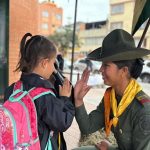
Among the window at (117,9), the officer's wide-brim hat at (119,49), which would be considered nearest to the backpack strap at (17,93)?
the officer's wide-brim hat at (119,49)

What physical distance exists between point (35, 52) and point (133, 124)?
2.51 feet

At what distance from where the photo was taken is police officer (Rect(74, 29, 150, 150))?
1897 millimetres

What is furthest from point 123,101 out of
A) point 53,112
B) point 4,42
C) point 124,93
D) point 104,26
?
point 104,26

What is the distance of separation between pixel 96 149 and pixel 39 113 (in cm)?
72

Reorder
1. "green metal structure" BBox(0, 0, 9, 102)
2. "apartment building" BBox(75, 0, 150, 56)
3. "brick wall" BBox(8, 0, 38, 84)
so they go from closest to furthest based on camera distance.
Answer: "green metal structure" BBox(0, 0, 9, 102) → "brick wall" BBox(8, 0, 38, 84) → "apartment building" BBox(75, 0, 150, 56)

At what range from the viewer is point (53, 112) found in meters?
1.77

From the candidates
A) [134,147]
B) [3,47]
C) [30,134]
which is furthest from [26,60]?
[3,47]

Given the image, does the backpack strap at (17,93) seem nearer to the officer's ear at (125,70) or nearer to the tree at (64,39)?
the officer's ear at (125,70)

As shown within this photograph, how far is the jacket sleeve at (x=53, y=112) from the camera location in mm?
1766

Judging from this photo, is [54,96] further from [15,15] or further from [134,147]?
[15,15]

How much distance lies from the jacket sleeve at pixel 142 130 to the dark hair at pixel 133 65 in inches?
9.1

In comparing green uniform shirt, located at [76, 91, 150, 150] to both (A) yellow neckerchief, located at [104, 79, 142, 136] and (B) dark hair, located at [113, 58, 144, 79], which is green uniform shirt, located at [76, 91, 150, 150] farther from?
(B) dark hair, located at [113, 58, 144, 79]

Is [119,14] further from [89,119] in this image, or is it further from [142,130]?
[142,130]

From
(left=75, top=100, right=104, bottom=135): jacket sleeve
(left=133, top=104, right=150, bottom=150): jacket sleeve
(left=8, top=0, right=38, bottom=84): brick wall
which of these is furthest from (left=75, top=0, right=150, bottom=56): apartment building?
(left=133, top=104, right=150, bottom=150): jacket sleeve
